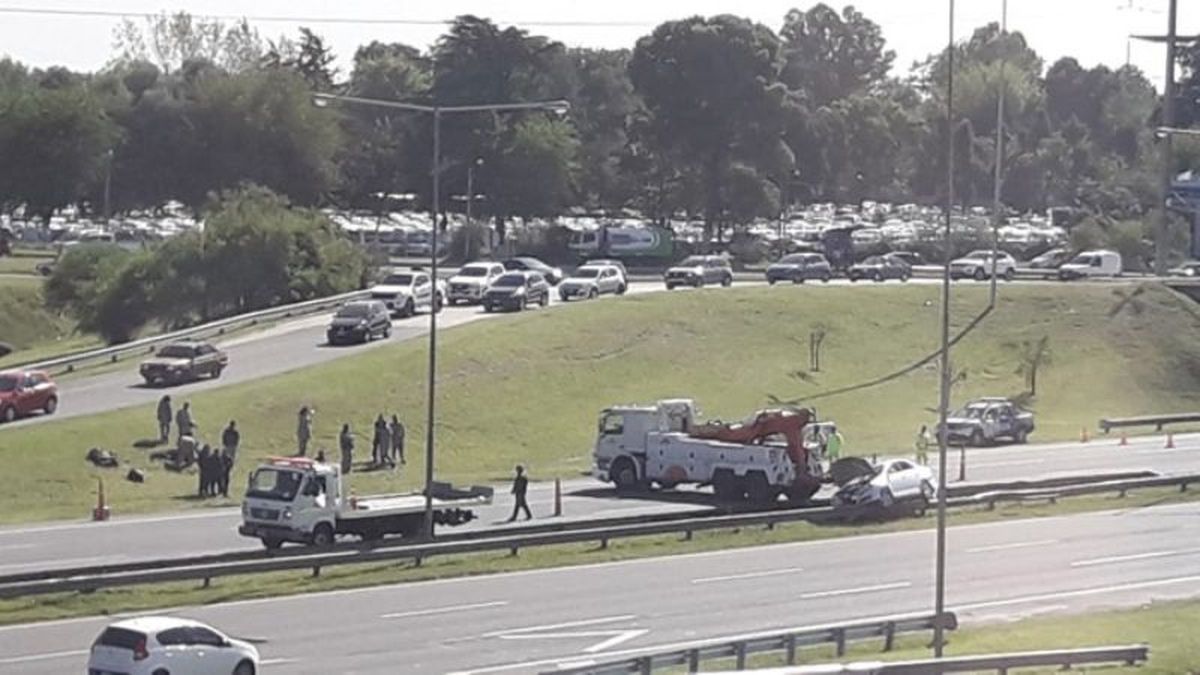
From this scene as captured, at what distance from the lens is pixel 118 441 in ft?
185

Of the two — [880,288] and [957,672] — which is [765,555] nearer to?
[957,672]

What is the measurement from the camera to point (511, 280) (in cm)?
8338

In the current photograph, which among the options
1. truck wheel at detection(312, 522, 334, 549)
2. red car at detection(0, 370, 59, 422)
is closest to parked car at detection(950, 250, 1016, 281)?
red car at detection(0, 370, 59, 422)

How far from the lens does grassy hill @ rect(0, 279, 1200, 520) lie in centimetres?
5784

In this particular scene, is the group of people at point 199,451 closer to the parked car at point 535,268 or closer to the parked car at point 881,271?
the parked car at point 535,268

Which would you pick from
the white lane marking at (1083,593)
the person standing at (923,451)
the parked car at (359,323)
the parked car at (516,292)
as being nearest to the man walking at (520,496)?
the person standing at (923,451)

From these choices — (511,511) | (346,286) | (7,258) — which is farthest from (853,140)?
(511,511)

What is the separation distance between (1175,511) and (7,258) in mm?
81833

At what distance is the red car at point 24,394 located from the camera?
194ft

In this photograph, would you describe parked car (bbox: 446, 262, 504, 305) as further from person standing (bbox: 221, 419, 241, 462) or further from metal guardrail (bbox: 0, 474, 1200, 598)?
metal guardrail (bbox: 0, 474, 1200, 598)

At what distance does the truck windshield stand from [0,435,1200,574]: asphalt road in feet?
5.88

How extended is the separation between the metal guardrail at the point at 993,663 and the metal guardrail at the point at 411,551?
13.2m

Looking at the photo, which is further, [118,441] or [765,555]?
[118,441]

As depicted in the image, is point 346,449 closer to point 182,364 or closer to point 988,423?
point 182,364
